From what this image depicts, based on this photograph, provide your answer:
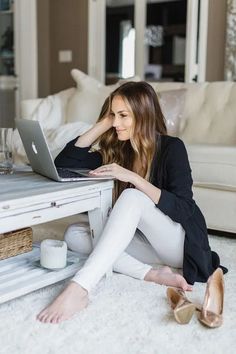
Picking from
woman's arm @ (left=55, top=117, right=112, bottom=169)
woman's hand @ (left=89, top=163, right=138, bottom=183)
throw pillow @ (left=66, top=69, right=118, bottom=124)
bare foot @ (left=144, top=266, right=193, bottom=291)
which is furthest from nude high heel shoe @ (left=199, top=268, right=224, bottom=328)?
throw pillow @ (left=66, top=69, right=118, bottom=124)

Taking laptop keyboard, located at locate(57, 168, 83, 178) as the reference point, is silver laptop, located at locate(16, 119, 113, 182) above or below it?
above

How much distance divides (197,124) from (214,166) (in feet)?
2.38

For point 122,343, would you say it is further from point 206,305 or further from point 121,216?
point 121,216

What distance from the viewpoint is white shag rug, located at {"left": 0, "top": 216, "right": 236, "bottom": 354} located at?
4.67ft

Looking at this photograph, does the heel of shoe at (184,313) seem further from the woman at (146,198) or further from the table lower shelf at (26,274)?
the table lower shelf at (26,274)

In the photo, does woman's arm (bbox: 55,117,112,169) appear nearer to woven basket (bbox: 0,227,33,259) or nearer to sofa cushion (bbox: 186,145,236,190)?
woven basket (bbox: 0,227,33,259)

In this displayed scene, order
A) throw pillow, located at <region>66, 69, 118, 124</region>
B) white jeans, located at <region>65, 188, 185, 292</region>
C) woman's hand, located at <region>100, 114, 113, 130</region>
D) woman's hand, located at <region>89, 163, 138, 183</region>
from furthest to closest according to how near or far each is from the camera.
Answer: throw pillow, located at <region>66, 69, 118, 124</region>
woman's hand, located at <region>100, 114, 113, 130</region>
woman's hand, located at <region>89, 163, 138, 183</region>
white jeans, located at <region>65, 188, 185, 292</region>

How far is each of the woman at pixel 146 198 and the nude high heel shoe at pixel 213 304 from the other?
0.63 feet

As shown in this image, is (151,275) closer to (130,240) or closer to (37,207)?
(130,240)

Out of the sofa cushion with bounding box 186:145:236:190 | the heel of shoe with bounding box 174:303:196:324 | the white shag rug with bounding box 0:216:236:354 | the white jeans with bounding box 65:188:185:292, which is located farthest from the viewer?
the sofa cushion with bounding box 186:145:236:190

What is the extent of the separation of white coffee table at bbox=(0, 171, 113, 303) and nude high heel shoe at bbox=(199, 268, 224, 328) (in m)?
0.50

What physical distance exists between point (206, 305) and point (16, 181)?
80cm

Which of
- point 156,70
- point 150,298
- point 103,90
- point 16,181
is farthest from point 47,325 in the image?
point 156,70

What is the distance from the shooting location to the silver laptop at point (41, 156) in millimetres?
1779
